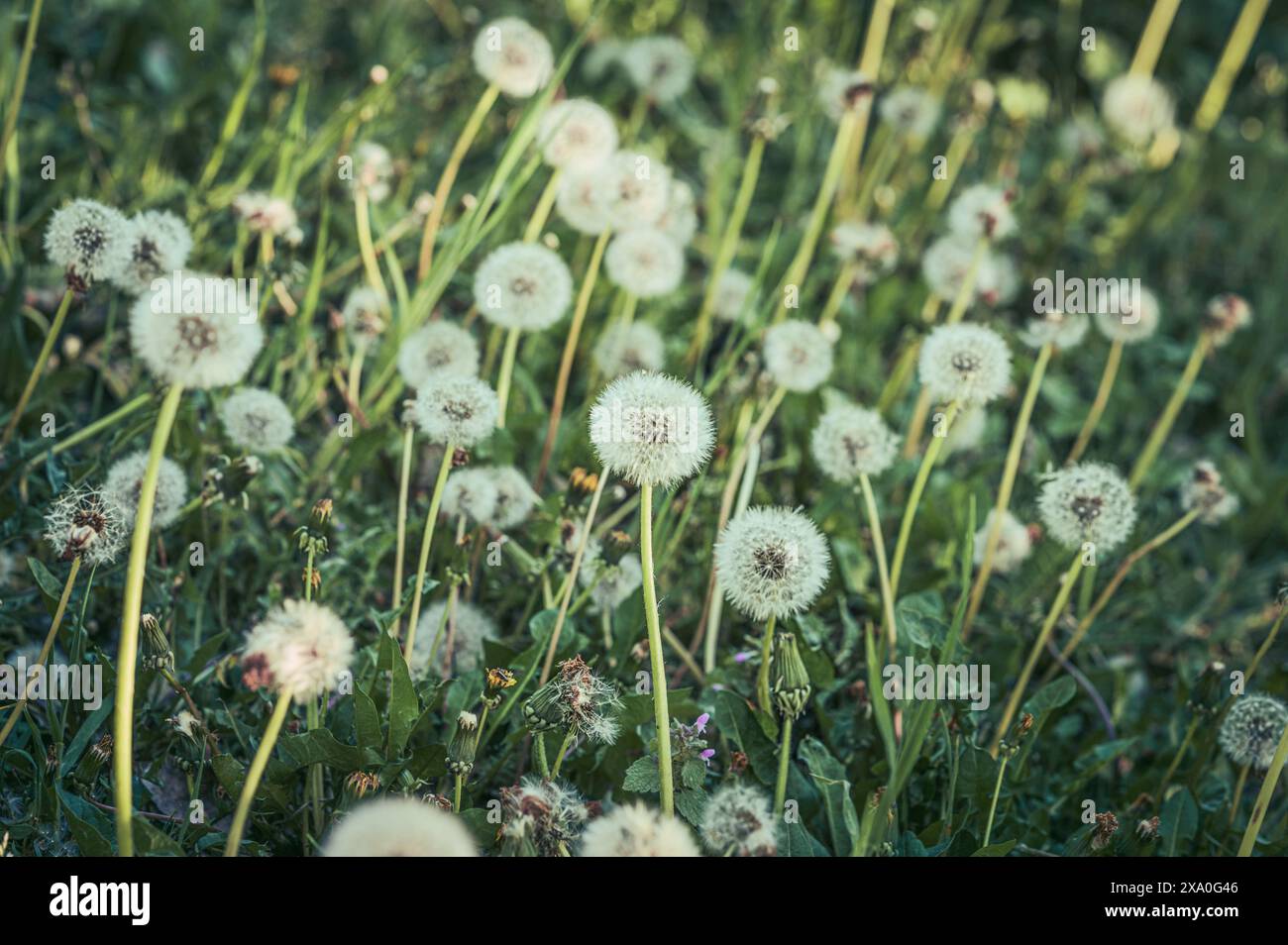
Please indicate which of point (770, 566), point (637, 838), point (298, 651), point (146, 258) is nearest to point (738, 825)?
point (637, 838)

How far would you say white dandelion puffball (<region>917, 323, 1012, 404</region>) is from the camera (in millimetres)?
1900

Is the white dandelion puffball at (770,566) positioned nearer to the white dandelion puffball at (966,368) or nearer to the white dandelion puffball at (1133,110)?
the white dandelion puffball at (966,368)

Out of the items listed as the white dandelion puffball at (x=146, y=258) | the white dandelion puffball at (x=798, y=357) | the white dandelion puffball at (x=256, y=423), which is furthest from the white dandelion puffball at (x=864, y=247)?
the white dandelion puffball at (x=146, y=258)

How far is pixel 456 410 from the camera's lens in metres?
1.71

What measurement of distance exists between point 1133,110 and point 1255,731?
225 cm

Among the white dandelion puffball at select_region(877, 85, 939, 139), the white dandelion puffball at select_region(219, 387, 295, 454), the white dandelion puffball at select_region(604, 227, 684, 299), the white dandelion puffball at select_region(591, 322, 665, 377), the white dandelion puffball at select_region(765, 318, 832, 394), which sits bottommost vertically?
the white dandelion puffball at select_region(219, 387, 295, 454)

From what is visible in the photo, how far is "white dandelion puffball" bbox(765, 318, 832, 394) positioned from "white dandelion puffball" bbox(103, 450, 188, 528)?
40.0 inches

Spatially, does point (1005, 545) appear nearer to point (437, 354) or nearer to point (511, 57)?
point (437, 354)

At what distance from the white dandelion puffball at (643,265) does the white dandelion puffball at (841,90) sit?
548 mm

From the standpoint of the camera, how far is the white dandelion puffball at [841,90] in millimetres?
2434

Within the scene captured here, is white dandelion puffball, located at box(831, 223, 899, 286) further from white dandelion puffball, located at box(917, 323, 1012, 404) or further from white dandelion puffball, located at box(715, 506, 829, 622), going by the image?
white dandelion puffball, located at box(715, 506, 829, 622)

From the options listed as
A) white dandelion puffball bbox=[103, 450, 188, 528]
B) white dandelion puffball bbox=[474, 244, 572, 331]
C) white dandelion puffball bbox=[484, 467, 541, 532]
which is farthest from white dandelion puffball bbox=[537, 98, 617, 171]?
white dandelion puffball bbox=[103, 450, 188, 528]
